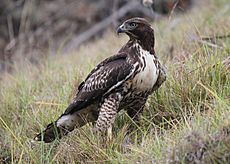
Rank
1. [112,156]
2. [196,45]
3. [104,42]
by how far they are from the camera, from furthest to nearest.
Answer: [104,42] → [196,45] → [112,156]

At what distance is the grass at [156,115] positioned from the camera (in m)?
3.63

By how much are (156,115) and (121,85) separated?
0.50 metres

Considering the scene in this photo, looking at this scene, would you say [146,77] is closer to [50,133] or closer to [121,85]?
[121,85]

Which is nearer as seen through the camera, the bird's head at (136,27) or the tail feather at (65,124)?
the bird's head at (136,27)

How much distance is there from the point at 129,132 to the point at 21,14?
24.5 feet

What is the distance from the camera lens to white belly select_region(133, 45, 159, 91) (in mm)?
4297

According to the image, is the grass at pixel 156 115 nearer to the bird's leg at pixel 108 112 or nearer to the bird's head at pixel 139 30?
the bird's leg at pixel 108 112

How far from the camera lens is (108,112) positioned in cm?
435

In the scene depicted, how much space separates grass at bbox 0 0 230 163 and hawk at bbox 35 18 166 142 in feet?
0.42

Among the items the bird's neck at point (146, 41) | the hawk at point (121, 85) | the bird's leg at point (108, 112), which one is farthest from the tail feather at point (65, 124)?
the bird's neck at point (146, 41)

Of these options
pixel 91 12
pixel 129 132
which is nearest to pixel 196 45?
pixel 129 132

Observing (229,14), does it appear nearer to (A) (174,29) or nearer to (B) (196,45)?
(A) (174,29)

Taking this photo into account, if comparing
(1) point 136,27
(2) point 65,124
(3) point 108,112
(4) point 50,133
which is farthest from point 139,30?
(4) point 50,133

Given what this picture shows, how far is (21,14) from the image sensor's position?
37.6 feet
